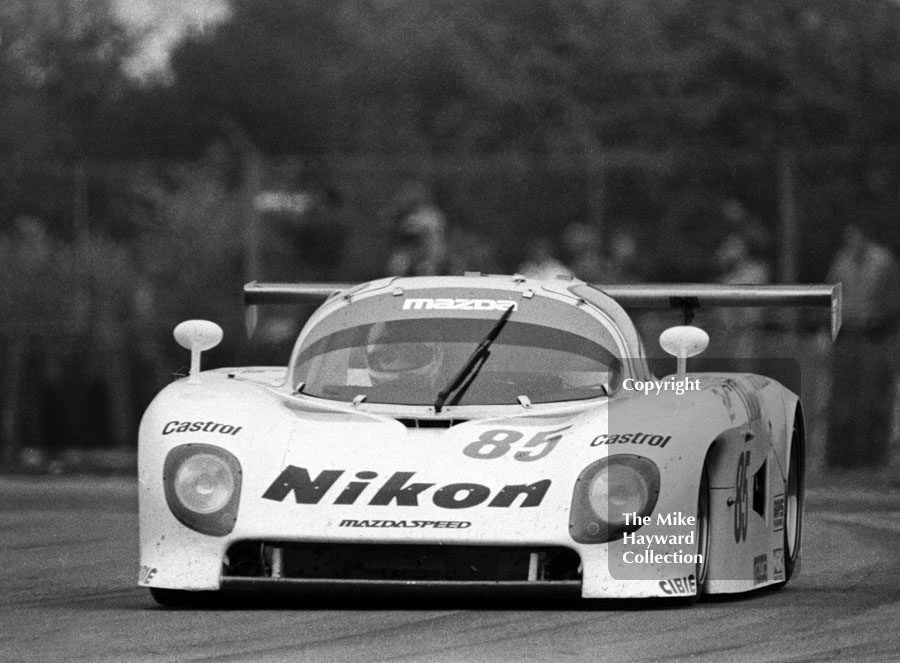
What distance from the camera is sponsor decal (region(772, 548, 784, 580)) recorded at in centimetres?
757

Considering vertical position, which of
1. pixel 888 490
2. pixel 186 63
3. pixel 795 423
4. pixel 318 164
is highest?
pixel 186 63

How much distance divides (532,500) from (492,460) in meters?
0.23

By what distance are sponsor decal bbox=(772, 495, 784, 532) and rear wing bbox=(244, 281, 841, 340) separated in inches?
42.3

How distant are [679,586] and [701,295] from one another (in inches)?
103

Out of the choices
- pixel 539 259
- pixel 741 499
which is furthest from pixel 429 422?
pixel 539 259

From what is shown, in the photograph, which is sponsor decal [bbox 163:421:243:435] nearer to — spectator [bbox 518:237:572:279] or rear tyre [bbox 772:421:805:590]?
rear tyre [bbox 772:421:805:590]

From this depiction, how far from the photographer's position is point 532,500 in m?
6.50

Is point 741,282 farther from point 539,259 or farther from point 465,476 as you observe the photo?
point 465,476

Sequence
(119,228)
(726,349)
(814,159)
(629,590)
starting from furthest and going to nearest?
(119,228) < (814,159) < (726,349) < (629,590)

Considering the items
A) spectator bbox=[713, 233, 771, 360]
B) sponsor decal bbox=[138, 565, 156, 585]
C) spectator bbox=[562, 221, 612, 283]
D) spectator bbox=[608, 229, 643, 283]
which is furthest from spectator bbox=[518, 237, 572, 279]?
sponsor decal bbox=[138, 565, 156, 585]

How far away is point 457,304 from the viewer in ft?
26.6

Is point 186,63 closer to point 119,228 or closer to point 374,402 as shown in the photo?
point 119,228

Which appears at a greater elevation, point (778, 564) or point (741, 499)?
point (741, 499)

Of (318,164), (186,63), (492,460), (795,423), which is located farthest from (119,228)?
(186,63)
